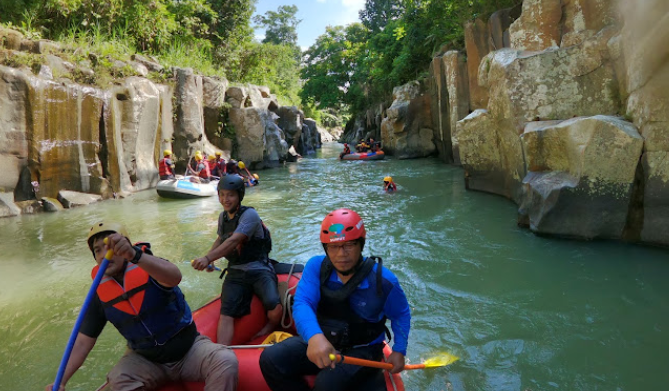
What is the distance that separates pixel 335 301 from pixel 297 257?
4200mm

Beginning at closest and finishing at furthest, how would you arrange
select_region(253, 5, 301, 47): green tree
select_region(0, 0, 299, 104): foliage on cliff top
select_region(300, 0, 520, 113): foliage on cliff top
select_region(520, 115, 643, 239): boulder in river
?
1. select_region(520, 115, 643, 239): boulder in river
2. select_region(0, 0, 299, 104): foliage on cliff top
3. select_region(300, 0, 520, 113): foliage on cliff top
4. select_region(253, 5, 301, 47): green tree

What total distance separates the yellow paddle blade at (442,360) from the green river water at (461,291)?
66 mm

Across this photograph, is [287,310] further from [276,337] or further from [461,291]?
[461,291]

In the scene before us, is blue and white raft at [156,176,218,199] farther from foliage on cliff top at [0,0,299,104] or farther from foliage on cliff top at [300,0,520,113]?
foliage on cliff top at [300,0,520,113]

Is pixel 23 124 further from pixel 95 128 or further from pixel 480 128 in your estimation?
pixel 480 128

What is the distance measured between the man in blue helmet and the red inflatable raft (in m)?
0.07

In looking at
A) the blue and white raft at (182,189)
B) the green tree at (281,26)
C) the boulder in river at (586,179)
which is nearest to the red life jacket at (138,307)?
the boulder in river at (586,179)

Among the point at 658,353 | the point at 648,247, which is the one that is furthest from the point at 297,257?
the point at 648,247

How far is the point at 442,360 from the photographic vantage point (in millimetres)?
3441

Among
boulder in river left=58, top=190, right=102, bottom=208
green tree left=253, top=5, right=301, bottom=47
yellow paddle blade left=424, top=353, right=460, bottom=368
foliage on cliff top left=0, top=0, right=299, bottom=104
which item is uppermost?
green tree left=253, top=5, right=301, bottom=47

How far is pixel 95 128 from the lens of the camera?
1125cm

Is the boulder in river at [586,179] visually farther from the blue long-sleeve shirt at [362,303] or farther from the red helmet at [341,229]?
the red helmet at [341,229]

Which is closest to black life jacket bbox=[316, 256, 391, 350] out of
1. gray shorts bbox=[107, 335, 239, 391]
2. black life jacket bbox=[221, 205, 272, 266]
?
gray shorts bbox=[107, 335, 239, 391]

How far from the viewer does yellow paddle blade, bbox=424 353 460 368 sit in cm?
328
